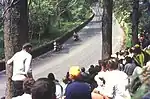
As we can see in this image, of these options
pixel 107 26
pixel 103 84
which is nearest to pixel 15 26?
pixel 103 84

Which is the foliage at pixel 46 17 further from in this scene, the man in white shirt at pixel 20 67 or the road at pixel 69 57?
the man in white shirt at pixel 20 67

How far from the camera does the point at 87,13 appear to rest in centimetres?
7331

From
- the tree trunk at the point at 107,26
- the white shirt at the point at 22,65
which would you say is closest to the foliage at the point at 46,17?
the tree trunk at the point at 107,26

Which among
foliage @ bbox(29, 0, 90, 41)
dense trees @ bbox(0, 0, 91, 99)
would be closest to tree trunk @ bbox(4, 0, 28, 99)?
dense trees @ bbox(0, 0, 91, 99)

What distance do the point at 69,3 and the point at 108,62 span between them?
47.7 m

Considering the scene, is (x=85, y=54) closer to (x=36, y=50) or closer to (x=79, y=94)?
(x=36, y=50)

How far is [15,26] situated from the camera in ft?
22.1

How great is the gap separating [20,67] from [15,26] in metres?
1.95

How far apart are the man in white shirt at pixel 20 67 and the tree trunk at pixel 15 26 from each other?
0.93 feet

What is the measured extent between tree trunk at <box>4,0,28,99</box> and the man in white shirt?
284 millimetres

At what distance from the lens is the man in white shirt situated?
723 centimetres

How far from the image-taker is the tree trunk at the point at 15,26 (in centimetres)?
667

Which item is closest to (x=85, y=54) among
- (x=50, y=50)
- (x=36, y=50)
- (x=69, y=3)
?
(x=50, y=50)

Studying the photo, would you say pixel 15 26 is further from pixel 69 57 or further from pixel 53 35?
pixel 53 35
